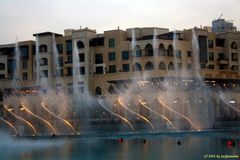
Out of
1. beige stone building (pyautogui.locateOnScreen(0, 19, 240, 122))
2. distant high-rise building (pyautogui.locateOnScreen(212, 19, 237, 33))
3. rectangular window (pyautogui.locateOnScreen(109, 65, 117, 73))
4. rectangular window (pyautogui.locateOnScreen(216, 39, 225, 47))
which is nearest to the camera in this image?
beige stone building (pyautogui.locateOnScreen(0, 19, 240, 122))

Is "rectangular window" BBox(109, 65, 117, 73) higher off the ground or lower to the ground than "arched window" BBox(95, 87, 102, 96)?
higher

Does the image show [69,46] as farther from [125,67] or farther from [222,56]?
[222,56]

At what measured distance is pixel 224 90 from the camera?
383 ft

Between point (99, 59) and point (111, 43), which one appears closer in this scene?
point (111, 43)

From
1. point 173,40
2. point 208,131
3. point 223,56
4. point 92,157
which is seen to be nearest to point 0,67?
point 173,40

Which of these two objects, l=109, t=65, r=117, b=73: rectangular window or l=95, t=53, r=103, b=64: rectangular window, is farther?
l=95, t=53, r=103, b=64: rectangular window

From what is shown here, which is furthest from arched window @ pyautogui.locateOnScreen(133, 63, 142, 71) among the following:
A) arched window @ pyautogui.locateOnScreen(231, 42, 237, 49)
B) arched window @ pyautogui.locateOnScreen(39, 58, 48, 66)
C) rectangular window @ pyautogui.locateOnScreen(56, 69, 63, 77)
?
arched window @ pyautogui.locateOnScreen(231, 42, 237, 49)

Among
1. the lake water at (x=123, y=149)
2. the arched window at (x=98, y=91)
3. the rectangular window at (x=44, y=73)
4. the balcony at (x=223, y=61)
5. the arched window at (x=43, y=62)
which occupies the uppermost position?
the arched window at (x=43, y=62)

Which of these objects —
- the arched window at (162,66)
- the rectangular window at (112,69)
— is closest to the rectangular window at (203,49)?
the arched window at (162,66)

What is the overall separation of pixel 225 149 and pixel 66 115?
54739mm

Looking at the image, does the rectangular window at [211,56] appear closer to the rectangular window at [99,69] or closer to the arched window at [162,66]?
the arched window at [162,66]

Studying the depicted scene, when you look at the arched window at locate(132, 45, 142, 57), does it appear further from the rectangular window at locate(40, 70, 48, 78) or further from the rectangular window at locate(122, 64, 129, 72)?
the rectangular window at locate(40, 70, 48, 78)

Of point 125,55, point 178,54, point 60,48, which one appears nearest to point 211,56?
point 178,54

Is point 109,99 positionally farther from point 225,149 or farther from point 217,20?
point 217,20
